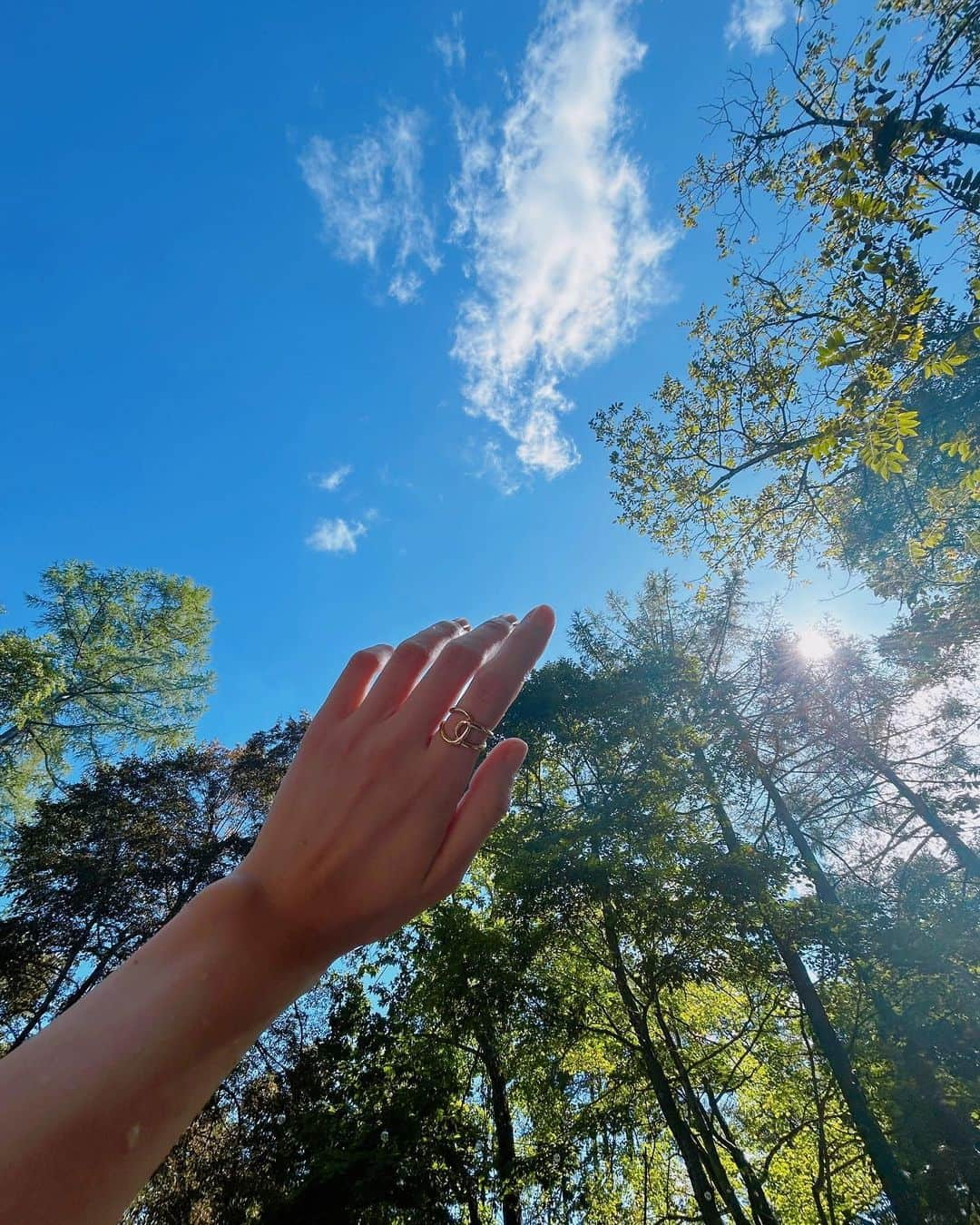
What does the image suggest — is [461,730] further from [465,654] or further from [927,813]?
[927,813]

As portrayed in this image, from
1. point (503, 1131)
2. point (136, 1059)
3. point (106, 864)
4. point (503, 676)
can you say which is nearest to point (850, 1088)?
point (503, 1131)

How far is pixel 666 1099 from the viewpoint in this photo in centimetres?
695

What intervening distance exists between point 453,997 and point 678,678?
7458 millimetres

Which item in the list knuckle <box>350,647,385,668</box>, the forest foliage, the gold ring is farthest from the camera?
the forest foliage

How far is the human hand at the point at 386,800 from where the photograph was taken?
1039 millimetres

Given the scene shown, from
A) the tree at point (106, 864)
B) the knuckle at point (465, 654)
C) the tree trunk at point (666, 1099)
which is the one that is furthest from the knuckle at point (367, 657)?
the tree at point (106, 864)

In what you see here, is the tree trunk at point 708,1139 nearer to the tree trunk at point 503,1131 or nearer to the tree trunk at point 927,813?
the tree trunk at point 503,1131

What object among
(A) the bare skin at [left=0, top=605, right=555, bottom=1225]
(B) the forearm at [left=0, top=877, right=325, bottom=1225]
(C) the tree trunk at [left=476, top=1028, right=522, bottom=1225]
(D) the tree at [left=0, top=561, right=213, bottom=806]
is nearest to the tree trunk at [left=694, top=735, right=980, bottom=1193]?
(C) the tree trunk at [left=476, top=1028, right=522, bottom=1225]

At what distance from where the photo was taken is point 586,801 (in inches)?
416

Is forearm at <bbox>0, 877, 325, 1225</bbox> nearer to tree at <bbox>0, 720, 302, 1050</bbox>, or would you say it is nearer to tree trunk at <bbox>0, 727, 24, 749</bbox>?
tree at <bbox>0, 720, 302, 1050</bbox>

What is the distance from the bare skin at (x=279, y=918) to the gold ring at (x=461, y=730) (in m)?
0.01

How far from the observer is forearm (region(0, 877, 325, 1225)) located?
0.71 meters

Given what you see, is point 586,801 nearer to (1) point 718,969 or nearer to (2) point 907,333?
(1) point 718,969

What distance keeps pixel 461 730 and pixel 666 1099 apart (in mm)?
8686
